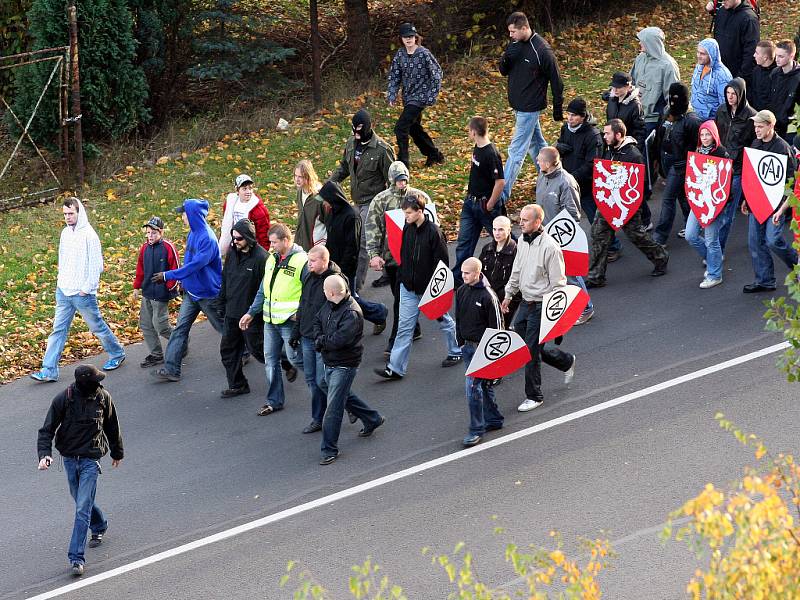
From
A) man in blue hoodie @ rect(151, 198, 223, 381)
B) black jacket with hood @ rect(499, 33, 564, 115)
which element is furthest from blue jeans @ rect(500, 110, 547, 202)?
man in blue hoodie @ rect(151, 198, 223, 381)

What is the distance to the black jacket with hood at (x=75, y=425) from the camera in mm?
9156

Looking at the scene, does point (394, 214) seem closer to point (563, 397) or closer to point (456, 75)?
point (563, 397)

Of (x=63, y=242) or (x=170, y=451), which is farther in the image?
(x=63, y=242)

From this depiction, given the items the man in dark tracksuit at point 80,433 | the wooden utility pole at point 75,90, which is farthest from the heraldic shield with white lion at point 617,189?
the wooden utility pole at point 75,90

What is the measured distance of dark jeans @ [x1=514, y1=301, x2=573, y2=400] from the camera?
34.8 feet

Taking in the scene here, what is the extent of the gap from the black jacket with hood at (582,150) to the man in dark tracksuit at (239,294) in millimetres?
3830

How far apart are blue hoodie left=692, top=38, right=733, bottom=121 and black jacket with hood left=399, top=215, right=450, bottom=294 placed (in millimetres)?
4634

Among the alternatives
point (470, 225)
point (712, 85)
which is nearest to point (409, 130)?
point (470, 225)

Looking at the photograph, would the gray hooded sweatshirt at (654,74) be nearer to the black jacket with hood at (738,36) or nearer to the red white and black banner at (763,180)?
the black jacket with hood at (738,36)

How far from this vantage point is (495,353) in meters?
10.0

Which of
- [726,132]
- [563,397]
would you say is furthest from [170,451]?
[726,132]

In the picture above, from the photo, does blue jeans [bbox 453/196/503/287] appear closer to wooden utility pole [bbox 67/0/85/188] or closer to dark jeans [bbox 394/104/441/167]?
dark jeans [bbox 394/104/441/167]

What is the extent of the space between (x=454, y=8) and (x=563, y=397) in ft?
43.3

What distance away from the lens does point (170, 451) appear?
35.3 ft
